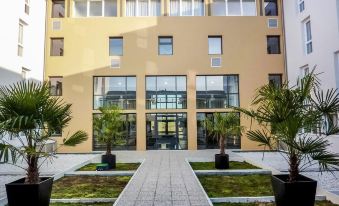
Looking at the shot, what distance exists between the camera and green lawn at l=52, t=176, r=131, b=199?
7.79 meters

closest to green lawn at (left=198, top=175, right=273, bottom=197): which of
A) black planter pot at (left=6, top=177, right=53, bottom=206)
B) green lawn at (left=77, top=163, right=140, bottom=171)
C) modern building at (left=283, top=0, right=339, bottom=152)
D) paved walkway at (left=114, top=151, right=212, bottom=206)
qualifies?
paved walkway at (left=114, top=151, right=212, bottom=206)

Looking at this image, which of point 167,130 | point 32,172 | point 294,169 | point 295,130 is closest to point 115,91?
point 167,130

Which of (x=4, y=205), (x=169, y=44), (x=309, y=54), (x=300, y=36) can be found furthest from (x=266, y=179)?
(x=169, y=44)

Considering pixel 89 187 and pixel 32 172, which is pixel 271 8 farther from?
pixel 32 172

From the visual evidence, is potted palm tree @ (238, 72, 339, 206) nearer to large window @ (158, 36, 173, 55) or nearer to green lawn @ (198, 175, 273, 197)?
green lawn @ (198, 175, 273, 197)

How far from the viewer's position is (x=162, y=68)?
1944cm

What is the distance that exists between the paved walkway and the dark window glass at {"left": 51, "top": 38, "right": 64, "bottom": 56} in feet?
40.4

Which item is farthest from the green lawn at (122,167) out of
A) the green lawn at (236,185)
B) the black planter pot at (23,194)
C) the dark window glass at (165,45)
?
the dark window glass at (165,45)

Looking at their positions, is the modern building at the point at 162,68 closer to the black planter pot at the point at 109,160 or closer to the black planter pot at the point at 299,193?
the black planter pot at the point at 109,160

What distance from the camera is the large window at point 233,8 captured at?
20.4m

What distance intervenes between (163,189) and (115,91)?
12.5 meters

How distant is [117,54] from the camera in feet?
64.6

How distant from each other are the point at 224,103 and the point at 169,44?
18.4 ft

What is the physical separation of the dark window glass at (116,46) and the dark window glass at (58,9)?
406cm
